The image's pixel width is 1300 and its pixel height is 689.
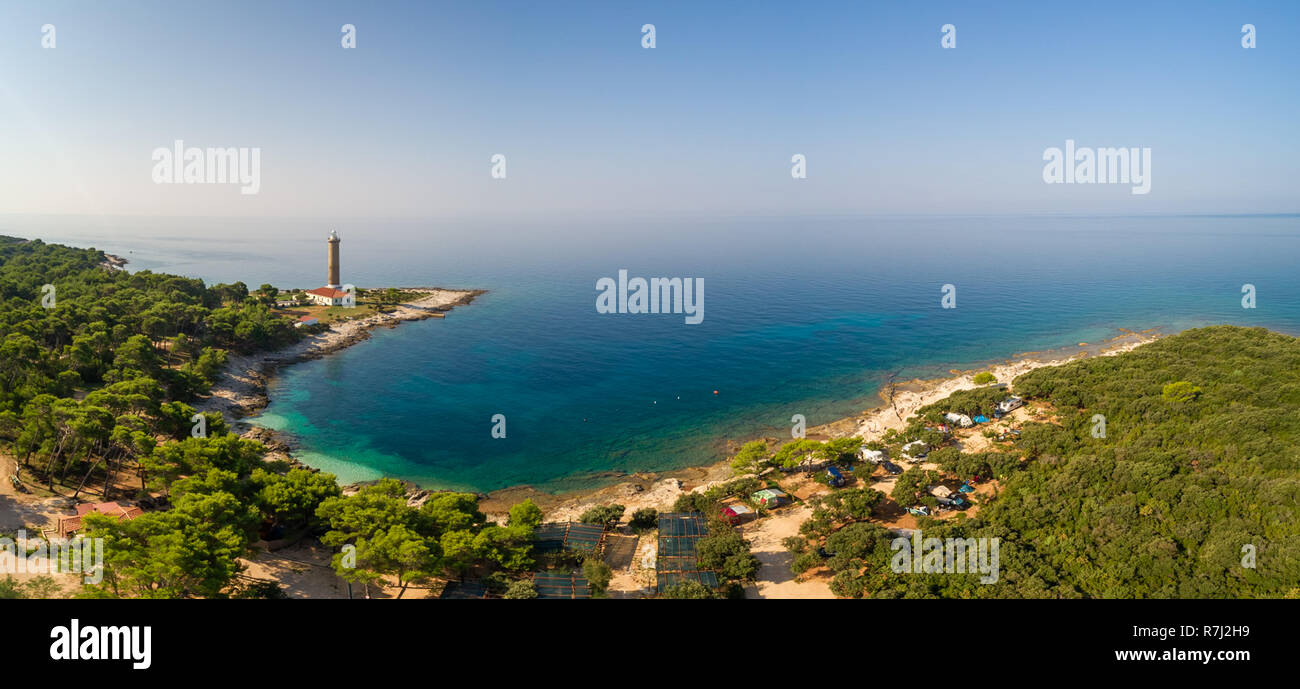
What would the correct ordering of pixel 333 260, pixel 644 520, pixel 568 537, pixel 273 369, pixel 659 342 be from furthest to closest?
pixel 333 260, pixel 659 342, pixel 273 369, pixel 644 520, pixel 568 537

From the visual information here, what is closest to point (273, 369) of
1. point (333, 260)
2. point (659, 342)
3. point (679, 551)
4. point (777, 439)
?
point (333, 260)

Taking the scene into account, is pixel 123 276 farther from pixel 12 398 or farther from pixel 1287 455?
pixel 1287 455

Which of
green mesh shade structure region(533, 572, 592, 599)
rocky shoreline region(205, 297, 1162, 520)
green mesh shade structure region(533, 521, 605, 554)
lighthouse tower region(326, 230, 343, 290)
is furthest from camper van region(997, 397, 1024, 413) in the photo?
lighthouse tower region(326, 230, 343, 290)

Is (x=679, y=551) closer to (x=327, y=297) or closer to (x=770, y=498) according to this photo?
(x=770, y=498)

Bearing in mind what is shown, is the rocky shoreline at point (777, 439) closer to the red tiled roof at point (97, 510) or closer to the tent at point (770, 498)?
the tent at point (770, 498)

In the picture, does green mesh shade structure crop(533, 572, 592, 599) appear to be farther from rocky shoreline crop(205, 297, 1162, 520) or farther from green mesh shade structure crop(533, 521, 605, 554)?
rocky shoreline crop(205, 297, 1162, 520)
